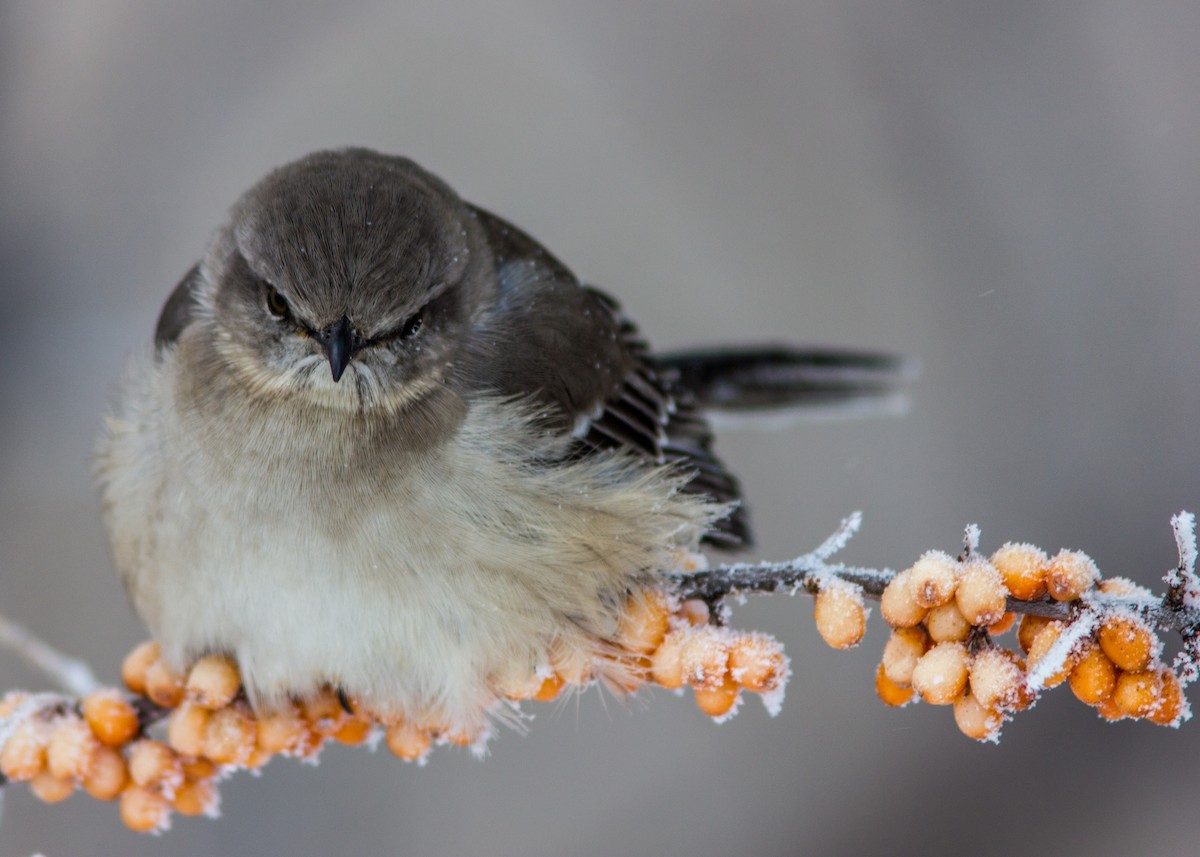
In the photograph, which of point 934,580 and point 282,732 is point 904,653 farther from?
point 282,732

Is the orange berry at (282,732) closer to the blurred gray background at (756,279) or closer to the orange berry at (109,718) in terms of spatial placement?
the orange berry at (109,718)

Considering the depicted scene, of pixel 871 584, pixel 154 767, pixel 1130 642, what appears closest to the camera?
pixel 1130 642

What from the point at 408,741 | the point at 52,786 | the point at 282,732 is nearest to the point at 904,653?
the point at 408,741

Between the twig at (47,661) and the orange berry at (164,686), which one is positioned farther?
the orange berry at (164,686)

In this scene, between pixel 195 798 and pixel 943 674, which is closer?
pixel 943 674

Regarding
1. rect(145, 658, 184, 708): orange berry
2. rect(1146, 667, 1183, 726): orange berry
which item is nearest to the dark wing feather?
rect(145, 658, 184, 708): orange berry

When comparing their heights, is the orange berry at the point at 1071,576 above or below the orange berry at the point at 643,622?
above

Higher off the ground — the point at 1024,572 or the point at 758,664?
the point at 1024,572

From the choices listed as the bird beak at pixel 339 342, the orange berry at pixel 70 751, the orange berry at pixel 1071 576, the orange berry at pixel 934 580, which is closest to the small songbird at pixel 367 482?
the bird beak at pixel 339 342
